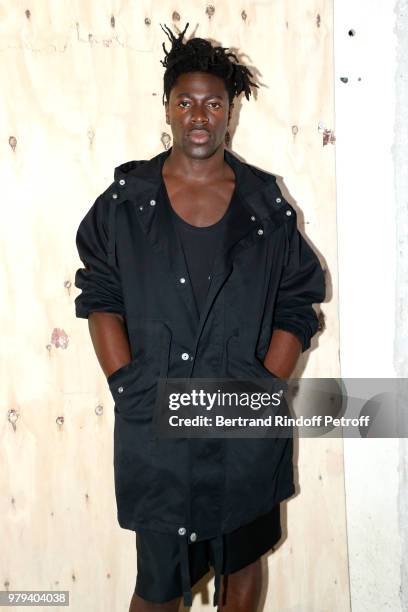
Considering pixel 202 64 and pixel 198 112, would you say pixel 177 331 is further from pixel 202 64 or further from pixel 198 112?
pixel 202 64

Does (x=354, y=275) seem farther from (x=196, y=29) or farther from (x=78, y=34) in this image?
(x=78, y=34)

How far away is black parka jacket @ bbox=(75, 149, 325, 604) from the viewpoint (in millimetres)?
1784

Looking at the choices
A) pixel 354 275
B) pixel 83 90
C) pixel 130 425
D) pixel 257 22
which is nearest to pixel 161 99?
pixel 83 90

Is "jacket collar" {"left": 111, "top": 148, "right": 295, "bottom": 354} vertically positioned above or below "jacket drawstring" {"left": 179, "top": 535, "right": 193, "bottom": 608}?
above

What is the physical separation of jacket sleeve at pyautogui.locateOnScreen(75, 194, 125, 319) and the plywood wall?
297 millimetres

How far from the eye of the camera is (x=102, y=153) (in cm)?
215

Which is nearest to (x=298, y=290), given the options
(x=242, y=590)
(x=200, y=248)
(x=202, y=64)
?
(x=200, y=248)

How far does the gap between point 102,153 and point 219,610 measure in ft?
4.46

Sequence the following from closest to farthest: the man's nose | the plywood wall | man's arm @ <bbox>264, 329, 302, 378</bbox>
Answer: the man's nose
man's arm @ <bbox>264, 329, 302, 378</bbox>
the plywood wall

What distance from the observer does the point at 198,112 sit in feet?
5.78

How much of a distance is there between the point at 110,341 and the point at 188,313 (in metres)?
0.22

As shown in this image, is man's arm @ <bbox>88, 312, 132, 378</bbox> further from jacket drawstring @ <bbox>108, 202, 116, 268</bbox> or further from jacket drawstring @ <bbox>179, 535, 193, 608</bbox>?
jacket drawstring @ <bbox>179, 535, 193, 608</bbox>

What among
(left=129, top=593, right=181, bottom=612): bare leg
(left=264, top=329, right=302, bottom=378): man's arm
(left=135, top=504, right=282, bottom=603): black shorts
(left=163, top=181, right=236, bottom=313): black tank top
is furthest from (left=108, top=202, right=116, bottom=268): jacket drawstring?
(left=129, top=593, right=181, bottom=612): bare leg

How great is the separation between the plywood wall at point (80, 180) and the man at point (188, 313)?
0.98 ft
